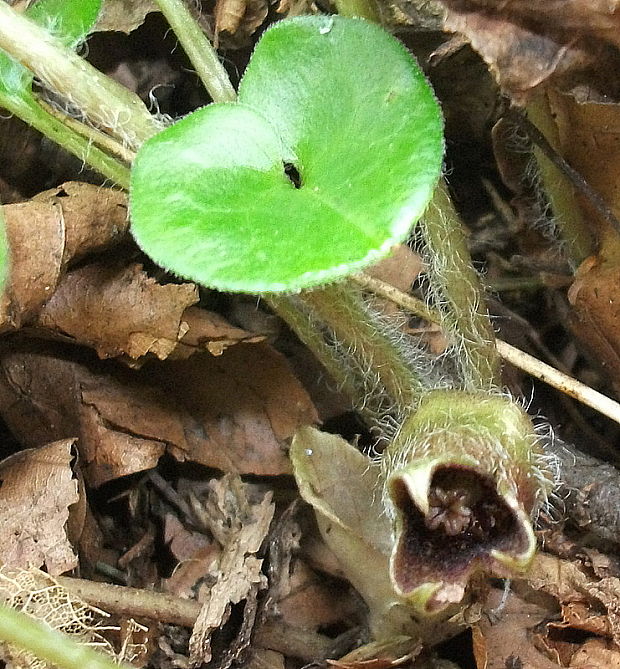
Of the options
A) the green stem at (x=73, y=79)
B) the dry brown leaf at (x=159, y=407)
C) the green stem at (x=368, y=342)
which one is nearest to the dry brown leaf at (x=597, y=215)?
the green stem at (x=368, y=342)

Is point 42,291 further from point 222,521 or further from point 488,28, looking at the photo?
point 488,28

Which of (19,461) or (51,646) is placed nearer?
(51,646)

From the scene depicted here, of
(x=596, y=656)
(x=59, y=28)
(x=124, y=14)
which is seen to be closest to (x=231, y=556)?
(x=596, y=656)

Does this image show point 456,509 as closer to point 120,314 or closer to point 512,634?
point 512,634

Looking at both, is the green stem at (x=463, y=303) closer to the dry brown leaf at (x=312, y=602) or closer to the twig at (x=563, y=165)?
the twig at (x=563, y=165)

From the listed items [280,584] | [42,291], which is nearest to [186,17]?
[42,291]
